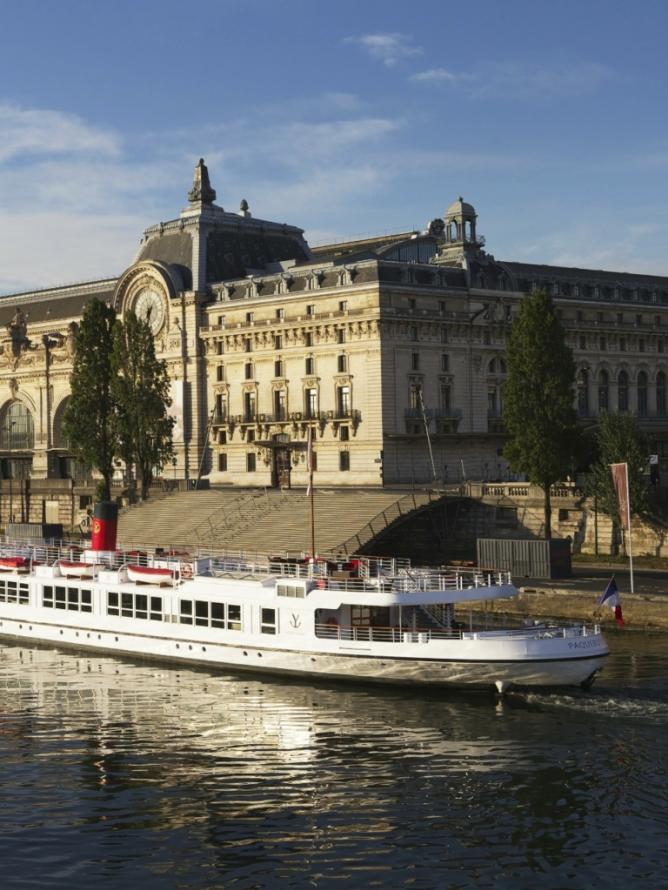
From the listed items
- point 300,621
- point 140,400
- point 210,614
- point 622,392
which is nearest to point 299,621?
point 300,621

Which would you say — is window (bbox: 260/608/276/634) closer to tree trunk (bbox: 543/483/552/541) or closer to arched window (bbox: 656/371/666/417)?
tree trunk (bbox: 543/483/552/541)

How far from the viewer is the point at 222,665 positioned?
60812 mm

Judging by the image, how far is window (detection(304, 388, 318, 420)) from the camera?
117 m

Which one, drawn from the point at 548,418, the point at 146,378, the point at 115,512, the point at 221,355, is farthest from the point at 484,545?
the point at 221,355

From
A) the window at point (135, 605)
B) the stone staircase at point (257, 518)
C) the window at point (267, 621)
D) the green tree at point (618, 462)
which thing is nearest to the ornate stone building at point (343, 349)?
the stone staircase at point (257, 518)

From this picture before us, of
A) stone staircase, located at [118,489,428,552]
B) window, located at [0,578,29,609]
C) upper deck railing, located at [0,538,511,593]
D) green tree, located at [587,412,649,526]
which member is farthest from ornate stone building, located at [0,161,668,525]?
window, located at [0,578,29,609]

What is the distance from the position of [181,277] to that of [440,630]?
7834 centimetres

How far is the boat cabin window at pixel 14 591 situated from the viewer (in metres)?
72.5

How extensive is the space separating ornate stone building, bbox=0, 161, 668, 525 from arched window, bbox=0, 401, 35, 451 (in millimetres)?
4341

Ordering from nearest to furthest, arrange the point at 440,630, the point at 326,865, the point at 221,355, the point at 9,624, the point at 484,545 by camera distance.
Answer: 1. the point at 326,865
2. the point at 440,630
3. the point at 9,624
4. the point at 484,545
5. the point at 221,355

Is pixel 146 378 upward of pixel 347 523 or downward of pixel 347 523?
upward

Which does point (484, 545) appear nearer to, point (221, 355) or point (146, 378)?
point (146, 378)

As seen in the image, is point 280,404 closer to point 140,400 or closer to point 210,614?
point 140,400

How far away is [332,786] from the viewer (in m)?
41.2
